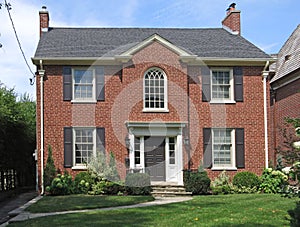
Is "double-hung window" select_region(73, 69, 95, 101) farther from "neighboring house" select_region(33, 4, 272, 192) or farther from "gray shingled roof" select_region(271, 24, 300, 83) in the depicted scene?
"gray shingled roof" select_region(271, 24, 300, 83)

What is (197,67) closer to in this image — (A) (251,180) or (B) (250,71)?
(B) (250,71)

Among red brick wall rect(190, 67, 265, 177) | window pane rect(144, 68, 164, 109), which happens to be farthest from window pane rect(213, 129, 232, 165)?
window pane rect(144, 68, 164, 109)

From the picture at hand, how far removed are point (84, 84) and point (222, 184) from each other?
7.14m

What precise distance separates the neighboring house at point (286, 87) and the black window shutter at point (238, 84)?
7.00ft

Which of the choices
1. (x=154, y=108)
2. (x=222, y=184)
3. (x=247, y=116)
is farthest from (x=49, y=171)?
(x=247, y=116)

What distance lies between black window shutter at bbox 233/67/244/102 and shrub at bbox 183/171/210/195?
3.97 m

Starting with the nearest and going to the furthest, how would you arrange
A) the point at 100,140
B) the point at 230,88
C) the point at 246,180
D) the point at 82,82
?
1. the point at 246,180
2. the point at 100,140
3. the point at 82,82
4. the point at 230,88

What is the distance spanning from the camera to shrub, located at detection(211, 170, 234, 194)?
18.4m

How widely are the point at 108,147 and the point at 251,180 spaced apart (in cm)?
608

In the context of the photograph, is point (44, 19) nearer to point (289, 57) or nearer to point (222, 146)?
point (222, 146)

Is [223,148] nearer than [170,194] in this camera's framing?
No

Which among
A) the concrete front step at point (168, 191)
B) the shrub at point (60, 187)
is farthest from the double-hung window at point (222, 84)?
the shrub at point (60, 187)

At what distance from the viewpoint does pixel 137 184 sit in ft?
56.9

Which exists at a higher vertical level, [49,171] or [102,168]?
[102,168]
